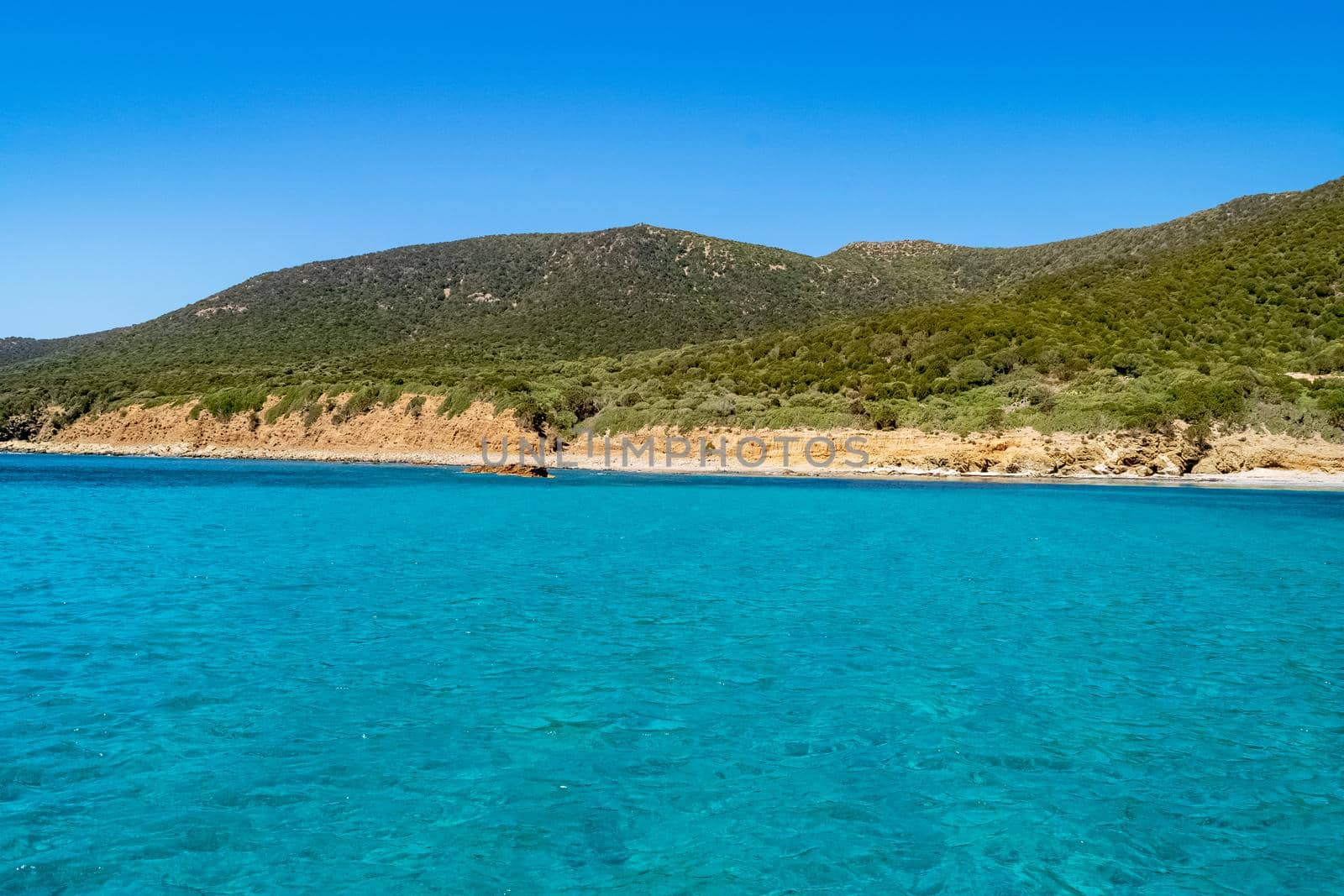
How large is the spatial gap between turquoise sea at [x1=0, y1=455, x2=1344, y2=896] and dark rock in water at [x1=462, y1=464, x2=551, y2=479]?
27979 mm

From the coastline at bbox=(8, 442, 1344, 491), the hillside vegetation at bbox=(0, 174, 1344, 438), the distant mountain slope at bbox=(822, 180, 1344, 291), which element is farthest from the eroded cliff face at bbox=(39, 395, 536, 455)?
the distant mountain slope at bbox=(822, 180, 1344, 291)

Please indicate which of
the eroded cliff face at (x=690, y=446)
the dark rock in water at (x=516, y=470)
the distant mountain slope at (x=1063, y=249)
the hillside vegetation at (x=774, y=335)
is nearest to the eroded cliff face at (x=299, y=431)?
the eroded cliff face at (x=690, y=446)

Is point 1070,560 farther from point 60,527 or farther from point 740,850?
point 60,527

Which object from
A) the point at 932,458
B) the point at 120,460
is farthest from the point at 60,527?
the point at 120,460

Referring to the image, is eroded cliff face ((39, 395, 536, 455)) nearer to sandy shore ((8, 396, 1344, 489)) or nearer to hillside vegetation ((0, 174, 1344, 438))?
sandy shore ((8, 396, 1344, 489))

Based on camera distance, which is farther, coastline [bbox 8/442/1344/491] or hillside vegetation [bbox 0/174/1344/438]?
hillside vegetation [bbox 0/174/1344/438]

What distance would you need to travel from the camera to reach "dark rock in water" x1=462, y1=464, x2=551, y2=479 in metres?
46.7

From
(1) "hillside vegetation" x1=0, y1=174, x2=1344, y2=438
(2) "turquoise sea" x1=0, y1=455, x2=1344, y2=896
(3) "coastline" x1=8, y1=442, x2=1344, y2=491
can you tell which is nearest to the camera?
(2) "turquoise sea" x1=0, y1=455, x2=1344, y2=896

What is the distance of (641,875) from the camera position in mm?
5500

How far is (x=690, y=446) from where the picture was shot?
54062mm

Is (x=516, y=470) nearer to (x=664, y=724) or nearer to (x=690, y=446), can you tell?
(x=690, y=446)

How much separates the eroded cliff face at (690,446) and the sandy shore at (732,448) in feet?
0.20

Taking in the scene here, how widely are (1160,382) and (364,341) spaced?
238 ft

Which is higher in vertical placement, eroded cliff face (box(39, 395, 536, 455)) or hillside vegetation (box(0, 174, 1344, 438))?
hillside vegetation (box(0, 174, 1344, 438))
